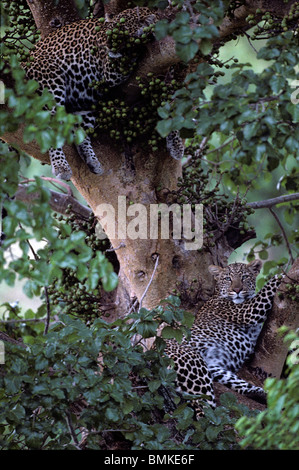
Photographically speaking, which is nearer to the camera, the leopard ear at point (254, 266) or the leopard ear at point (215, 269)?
the leopard ear at point (215, 269)

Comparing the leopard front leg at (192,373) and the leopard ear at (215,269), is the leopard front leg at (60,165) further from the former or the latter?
the leopard front leg at (192,373)

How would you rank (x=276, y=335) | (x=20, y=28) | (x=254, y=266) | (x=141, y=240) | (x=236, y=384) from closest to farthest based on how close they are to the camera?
(x=236, y=384) → (x=276, y=335) → (x=141, y=240) → (x=20, y=28) → (x=254, y=266)

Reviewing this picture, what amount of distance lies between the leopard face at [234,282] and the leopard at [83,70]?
1.14 metres

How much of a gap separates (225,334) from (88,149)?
205 cm

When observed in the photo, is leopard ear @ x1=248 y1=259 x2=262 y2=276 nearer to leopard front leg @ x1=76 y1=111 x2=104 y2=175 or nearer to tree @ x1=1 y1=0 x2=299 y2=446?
tree @ x1=1 y1=0 x2=299 y2=446

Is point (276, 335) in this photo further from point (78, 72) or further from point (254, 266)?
point (78, 72)

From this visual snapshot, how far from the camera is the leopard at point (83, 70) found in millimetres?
6172

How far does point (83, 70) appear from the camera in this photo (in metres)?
6.43

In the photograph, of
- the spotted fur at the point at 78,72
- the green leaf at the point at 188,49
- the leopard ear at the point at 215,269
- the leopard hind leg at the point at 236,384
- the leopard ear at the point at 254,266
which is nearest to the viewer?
the green leaf at the point at 188,49

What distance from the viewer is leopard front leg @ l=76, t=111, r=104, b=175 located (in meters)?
6.45

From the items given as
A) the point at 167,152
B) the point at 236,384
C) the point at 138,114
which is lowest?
the point at 236,384

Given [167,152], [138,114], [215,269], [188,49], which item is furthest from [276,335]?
[188,49]

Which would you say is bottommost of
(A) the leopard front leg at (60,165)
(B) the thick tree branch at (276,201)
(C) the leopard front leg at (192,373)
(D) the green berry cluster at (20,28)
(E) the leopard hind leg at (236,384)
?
(E) the leopard hind leg at (236,384)

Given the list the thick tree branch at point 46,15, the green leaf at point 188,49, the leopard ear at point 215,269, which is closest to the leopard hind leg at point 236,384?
the leopard ear at point 215,269
